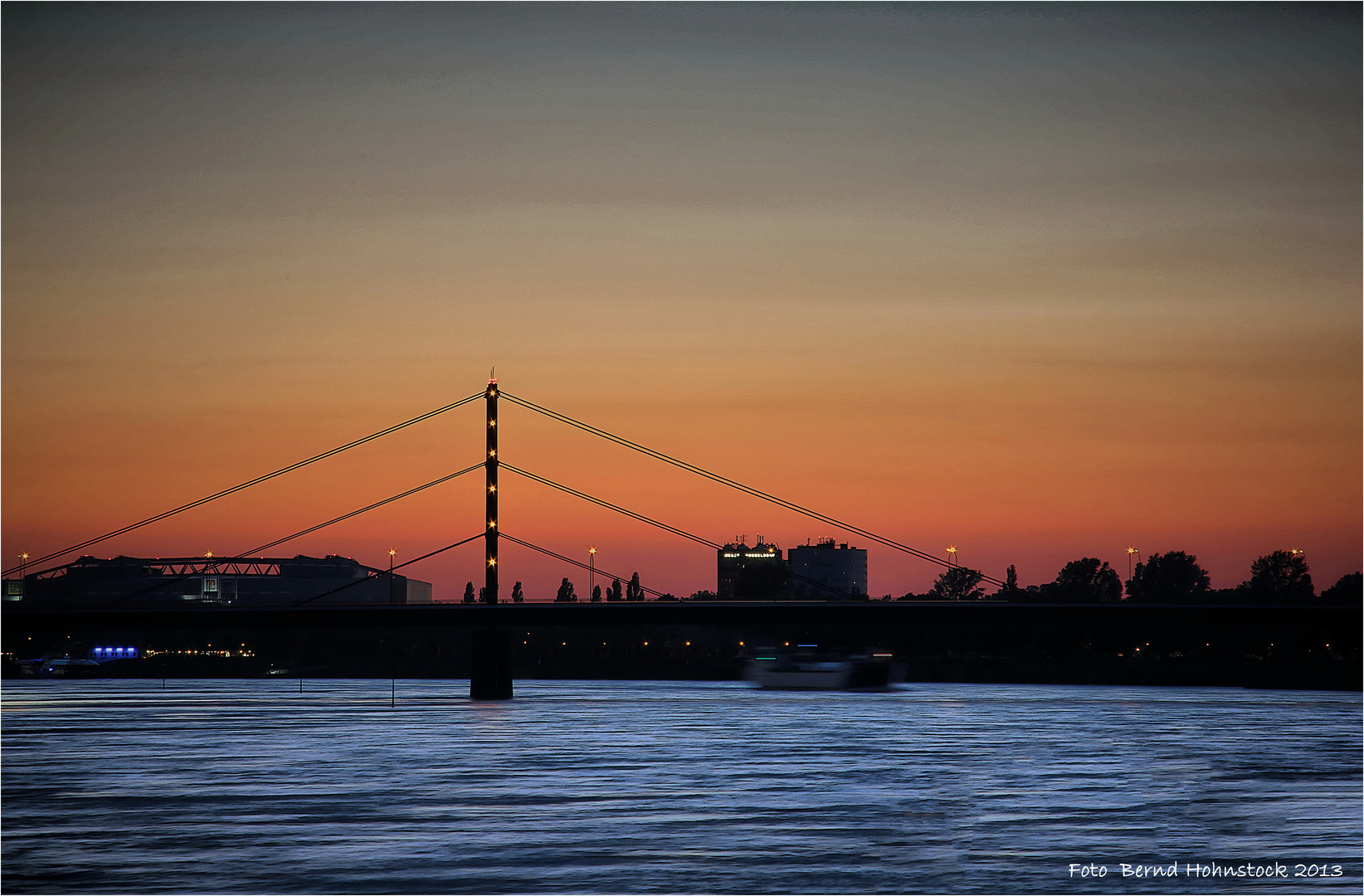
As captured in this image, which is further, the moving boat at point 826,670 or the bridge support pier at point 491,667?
the moving boat at point 826,670

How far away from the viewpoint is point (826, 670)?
10831cm

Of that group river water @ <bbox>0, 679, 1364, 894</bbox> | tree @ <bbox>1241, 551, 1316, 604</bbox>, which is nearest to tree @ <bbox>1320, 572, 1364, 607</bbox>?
tree @ <bbox>1241, 551, 1316, 604</bbox>

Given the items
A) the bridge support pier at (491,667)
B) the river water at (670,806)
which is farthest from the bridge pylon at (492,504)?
the river water at (670,806)

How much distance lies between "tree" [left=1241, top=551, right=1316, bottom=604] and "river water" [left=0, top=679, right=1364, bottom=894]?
122 metres

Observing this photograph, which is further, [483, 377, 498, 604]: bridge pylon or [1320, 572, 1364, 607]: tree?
[1320, 572, 1364, 607]: tree

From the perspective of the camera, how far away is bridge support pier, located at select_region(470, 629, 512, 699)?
8219 centimetres

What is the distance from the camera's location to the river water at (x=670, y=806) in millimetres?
18016

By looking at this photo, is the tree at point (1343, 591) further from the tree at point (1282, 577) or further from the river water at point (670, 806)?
the river water at point (670, 806)

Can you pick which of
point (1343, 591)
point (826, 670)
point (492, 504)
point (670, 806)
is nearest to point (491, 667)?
point (492, 504)

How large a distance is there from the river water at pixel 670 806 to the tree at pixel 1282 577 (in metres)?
122

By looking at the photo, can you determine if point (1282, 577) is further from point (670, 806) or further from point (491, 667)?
point (670, 806)

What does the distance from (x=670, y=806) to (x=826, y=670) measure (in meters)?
83.7

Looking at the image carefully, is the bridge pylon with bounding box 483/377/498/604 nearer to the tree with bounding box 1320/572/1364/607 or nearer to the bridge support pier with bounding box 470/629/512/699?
the bridge support pier with bounding box 470/629/512/699

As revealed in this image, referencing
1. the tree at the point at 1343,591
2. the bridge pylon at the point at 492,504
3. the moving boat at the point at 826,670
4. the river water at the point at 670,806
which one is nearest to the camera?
the river water at the point at 670,806
